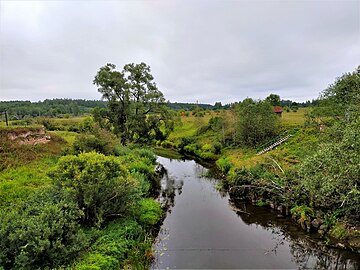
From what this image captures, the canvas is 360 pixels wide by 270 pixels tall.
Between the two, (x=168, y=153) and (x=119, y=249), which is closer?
(x=119, y=249)

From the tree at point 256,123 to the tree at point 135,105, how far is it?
36.6 ft

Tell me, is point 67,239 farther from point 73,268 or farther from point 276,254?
point 276,254

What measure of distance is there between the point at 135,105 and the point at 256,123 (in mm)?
17812

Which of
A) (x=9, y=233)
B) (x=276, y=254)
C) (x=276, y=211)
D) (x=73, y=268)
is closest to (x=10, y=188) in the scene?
(x=9, y=233)

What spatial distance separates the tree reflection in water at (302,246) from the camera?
13.1m

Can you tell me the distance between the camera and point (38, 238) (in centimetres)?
977

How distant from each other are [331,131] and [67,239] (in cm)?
1926

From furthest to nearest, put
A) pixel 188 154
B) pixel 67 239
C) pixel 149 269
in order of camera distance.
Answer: pixel 188 154 → pixel 149 269 → pixel 67 239

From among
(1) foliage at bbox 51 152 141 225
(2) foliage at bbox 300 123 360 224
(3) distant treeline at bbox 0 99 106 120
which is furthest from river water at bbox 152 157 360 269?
(3) distant treeline at bbox 0 99 106 120

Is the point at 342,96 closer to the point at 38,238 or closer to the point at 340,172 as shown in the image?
the point at 340,172

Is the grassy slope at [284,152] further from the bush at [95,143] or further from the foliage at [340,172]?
the bush at [95,143]

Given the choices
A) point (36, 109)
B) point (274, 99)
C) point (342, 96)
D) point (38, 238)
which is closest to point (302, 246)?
point (38, 238)

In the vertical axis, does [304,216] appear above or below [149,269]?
above

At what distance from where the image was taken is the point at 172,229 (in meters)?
17.3
